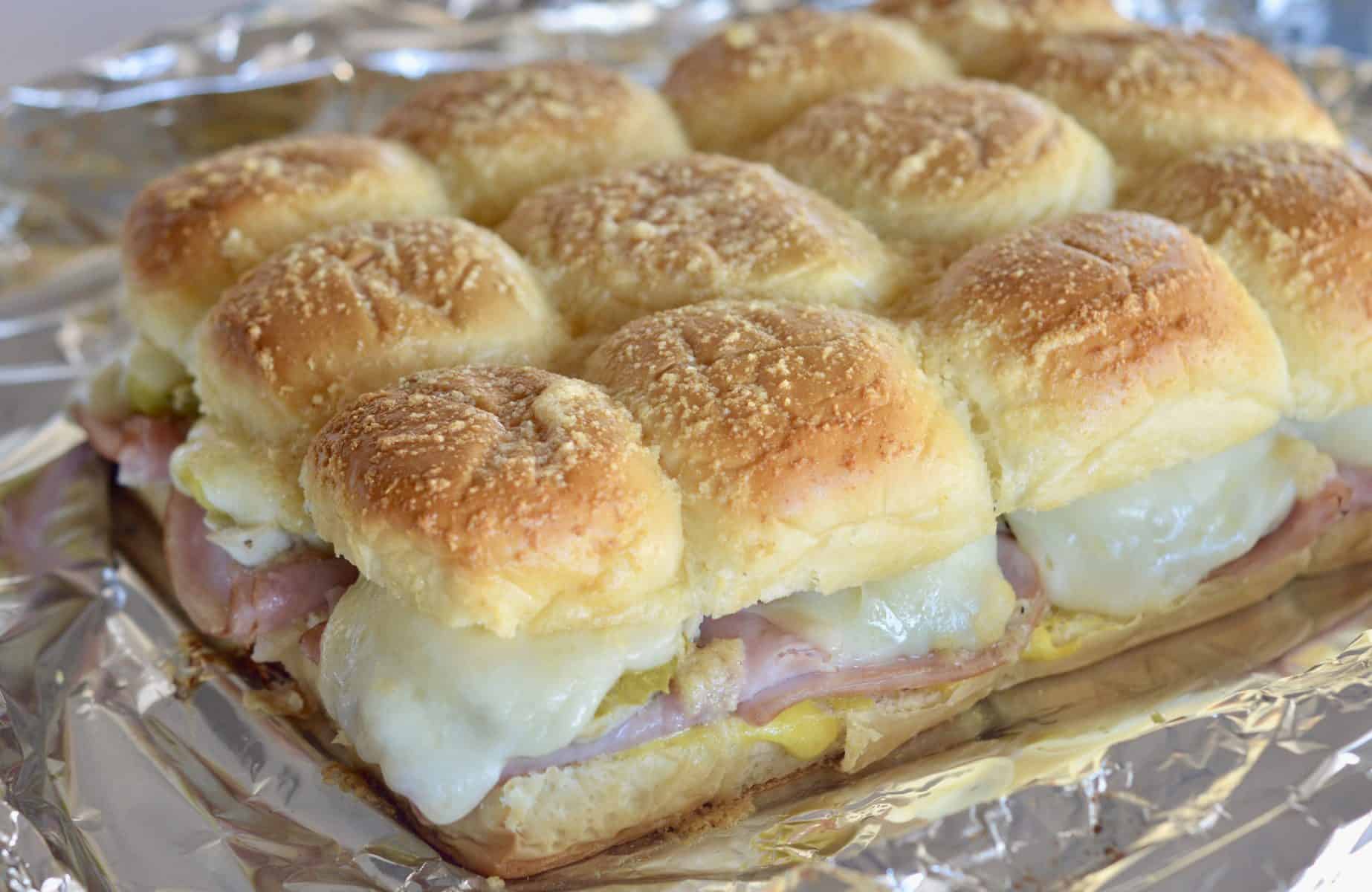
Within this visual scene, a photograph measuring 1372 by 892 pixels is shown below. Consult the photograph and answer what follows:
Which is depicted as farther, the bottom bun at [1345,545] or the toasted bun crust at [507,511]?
the bottom bun at [1345,545]

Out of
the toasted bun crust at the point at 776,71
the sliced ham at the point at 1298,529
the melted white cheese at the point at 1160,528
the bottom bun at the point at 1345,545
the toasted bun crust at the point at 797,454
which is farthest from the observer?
the toasted bun crust at the point at 776,71

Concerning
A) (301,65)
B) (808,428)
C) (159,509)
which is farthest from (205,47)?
(808,428)

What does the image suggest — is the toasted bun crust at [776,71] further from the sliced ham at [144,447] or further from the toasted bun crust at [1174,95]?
the sliced ham at [144,447]

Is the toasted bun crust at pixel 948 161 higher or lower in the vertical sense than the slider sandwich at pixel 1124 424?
higher

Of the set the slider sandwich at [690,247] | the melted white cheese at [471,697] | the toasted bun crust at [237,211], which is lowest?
the melted white cheese at [471,697]

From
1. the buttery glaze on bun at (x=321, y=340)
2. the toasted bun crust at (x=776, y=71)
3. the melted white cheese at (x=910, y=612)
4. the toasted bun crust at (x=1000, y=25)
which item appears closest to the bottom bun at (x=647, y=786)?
the melted white cheese at (x=910, y=612)

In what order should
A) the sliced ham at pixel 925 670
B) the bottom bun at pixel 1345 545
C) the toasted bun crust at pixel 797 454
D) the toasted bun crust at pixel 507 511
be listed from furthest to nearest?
the bottom bun at pixel 1345 545
the sliced ham at pixel 925 670
the toasted bun crust at pixel 797 454
the toasted bun crust at pixel 507 511

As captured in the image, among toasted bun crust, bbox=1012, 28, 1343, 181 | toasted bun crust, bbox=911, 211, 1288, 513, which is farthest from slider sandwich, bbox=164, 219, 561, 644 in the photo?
toasted bun crust, bbox=1012, 28, 1343, 181
